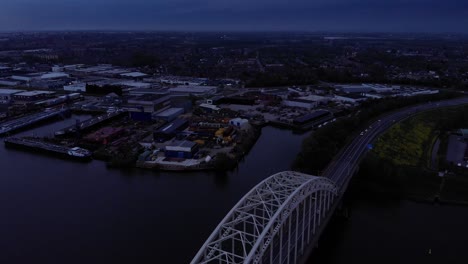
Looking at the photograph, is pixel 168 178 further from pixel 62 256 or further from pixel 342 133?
pixel 342 133

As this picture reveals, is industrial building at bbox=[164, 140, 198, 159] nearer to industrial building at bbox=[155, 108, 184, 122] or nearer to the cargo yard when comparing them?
the cargo yard

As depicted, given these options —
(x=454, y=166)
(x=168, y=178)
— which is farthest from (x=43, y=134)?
(x=454, y=166)

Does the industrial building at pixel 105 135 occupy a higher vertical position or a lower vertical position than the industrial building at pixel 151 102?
lower

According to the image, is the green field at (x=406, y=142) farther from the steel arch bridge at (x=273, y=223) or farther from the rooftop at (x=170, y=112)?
the rooftop at (x=170, y=112)

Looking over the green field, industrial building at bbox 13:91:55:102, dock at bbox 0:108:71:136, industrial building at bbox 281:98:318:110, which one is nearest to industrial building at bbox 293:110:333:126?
industrial building at bbox 281:98:318:110

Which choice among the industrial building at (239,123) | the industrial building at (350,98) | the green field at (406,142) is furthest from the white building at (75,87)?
the green field at (406,142)

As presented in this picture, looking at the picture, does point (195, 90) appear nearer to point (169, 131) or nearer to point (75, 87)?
point (75, 87)

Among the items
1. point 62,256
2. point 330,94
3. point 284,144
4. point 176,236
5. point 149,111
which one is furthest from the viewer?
point 330,94
